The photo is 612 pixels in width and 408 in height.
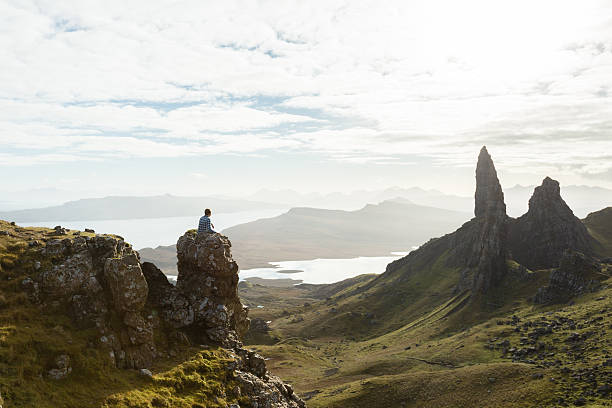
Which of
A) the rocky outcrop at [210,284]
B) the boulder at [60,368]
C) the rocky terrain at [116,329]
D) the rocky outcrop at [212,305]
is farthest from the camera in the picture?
the rocky outcrop at [210,284]

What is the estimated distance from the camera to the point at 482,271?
18275 centimetres

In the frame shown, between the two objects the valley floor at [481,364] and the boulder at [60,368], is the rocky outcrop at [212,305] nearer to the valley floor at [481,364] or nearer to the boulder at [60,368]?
the boulder at [60,368]

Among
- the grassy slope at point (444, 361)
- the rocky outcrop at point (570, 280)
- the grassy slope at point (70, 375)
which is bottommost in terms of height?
the grassy slope at point (444, 361)

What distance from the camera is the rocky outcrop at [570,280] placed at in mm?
138500

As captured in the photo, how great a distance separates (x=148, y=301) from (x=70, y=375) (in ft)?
35.2

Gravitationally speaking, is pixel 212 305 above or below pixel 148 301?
below

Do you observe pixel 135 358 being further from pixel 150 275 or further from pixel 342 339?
pixel 342 339

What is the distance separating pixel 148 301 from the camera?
37.0 m

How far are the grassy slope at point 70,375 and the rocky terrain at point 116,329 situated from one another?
7 cm

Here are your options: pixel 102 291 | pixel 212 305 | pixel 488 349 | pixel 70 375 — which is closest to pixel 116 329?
pixel 102 291

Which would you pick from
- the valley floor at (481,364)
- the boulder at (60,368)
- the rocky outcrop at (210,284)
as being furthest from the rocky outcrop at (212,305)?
the valley floor at (481,364)

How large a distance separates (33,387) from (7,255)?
1267 cm

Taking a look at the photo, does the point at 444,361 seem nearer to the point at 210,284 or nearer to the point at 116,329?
the point at 210,284

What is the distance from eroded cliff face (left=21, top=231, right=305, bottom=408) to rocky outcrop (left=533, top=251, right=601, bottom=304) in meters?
143
